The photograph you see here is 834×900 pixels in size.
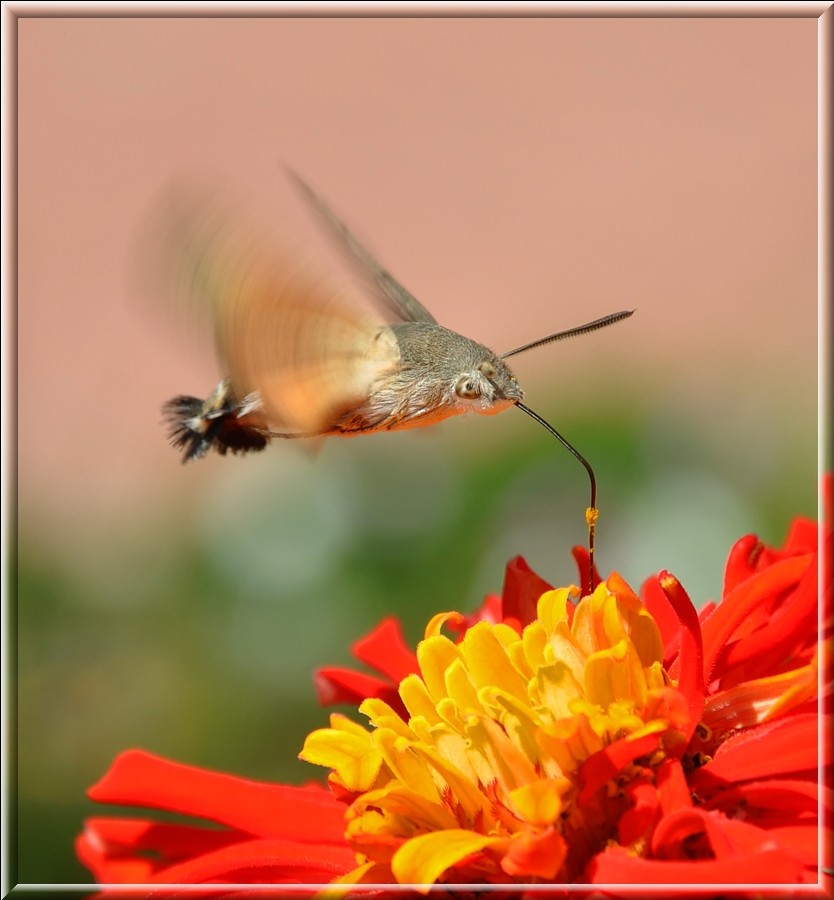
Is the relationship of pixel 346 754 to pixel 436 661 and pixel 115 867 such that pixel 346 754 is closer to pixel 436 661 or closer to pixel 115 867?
pixel 436 661

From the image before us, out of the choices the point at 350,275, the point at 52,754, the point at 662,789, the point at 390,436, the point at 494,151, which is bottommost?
the point at 52,754

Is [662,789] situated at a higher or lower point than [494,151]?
lower

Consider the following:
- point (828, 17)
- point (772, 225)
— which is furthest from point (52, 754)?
point (828, 17)

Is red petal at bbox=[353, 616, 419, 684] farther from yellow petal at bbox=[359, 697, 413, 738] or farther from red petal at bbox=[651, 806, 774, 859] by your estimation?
red petal at bbox=[651, 806, 774, 859]

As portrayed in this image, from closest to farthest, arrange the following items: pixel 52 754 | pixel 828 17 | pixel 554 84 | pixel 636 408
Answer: pixel 828 17
pixel 554 84
pixel 52 754
pixel 636 408

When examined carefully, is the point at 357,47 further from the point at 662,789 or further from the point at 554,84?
the point at 662,789

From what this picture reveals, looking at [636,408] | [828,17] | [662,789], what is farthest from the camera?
[636,408]

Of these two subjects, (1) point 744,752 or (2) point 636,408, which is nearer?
(1) point 744,752

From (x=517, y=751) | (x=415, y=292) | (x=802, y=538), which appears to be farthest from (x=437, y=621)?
(x=415, y=292)
